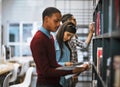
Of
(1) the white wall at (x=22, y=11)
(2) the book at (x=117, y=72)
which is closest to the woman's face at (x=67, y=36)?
(2) the book at (x=117, y=72)

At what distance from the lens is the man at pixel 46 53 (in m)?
2.18

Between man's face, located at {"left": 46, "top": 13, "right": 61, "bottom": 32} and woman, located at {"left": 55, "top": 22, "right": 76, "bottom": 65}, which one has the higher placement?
Result: man's face, located at {"left": 46, "top": 13, "right": 61, "bottom": 32}

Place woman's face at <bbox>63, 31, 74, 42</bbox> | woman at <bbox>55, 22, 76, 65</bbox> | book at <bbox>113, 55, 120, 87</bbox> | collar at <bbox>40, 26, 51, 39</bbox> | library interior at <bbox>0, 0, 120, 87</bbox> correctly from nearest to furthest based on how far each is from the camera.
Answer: book at <bbox>113, 55, 120, 87</bbox> < library interior at <bbox>0, 0, 120, 87</bbox> < collar at <bbox>40, 26, 51, 39</bbox> < woman at <bbox>55, 22, 76, 65</bbox> < woman's face at <bbox>63, 31, 74, 42</bbox>

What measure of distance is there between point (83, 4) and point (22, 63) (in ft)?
7.67

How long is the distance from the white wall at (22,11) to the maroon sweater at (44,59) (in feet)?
15.3

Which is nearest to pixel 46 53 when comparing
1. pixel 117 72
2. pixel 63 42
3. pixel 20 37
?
pixel 117 72

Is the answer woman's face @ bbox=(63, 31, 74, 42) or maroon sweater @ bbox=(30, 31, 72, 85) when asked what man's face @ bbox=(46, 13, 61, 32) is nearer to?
maroon sweater @ bbox=(30, 31, 72, 85)

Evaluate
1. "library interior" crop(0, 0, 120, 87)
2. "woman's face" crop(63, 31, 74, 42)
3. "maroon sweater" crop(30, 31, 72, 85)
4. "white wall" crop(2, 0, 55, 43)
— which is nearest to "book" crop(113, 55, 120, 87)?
"library interior" crop(0, 0, 120, 87)

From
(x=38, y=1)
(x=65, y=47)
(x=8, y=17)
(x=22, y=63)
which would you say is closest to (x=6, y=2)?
(x=8, y=17)

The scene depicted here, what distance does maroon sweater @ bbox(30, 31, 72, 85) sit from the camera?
2176 millimetres

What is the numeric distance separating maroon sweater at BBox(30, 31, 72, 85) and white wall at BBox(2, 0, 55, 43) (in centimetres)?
467

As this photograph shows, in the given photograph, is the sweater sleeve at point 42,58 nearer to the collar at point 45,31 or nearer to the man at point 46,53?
the man at point 46,53

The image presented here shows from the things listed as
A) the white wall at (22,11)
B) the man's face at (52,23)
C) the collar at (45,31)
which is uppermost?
the white wall at (22,11)

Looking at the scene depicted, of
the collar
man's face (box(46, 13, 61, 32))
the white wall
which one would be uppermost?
the white wall
